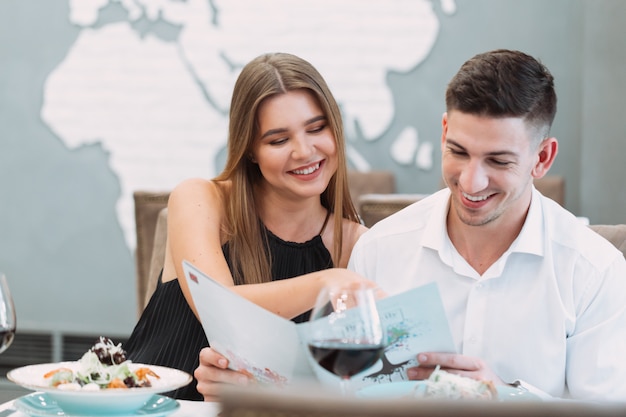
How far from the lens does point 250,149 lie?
6.89 ft

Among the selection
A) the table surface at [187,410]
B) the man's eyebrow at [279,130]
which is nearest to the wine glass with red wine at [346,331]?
the table surface at [187,410]

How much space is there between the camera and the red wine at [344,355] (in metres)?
1.13

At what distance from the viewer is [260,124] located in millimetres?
2070

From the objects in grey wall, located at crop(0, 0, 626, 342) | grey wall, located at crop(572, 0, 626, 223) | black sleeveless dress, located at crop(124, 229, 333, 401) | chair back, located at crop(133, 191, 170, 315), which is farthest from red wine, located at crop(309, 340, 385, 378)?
grey wall, located at crop(0, 0, 626, 342)

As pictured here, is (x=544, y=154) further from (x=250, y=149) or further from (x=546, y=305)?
(x=250, y=149)

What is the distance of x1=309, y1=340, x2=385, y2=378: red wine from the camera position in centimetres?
113

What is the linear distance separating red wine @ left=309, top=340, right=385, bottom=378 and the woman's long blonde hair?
88 cm

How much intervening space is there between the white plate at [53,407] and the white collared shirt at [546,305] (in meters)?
0.59

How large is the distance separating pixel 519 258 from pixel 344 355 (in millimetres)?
633

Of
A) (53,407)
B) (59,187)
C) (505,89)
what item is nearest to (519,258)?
(505,89)

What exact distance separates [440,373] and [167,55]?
383 cm

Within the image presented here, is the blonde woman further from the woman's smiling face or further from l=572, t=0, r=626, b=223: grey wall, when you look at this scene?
l=572, t=0, r=626, b=223: grey wall

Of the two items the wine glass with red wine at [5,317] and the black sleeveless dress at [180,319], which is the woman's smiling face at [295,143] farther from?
the wine glass with red wine at [5,317]

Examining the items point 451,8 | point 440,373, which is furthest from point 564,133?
point 440,373
